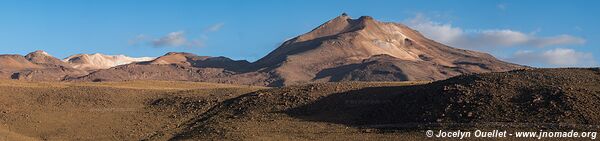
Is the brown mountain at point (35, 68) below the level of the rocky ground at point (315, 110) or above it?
above

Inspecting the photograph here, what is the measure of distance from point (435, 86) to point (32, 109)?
79.9 feet

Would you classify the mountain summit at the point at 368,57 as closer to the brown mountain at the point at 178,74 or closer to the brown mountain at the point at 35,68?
the brown mountain at the point at 178,74

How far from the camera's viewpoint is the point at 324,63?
447 feet

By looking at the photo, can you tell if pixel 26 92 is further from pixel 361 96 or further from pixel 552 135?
pixel 552 135

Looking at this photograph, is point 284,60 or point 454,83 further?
point 284,60

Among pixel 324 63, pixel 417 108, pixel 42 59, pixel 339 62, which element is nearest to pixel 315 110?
pixel 417 108

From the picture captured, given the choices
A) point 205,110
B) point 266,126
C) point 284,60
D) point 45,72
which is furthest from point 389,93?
point 45,72

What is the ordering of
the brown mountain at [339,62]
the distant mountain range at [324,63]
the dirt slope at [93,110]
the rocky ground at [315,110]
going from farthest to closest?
the distant mountain range at [324,63]
the brown mountain at [339,62]
the dirt slope at [93,110]
the rocky ground at [315,110]

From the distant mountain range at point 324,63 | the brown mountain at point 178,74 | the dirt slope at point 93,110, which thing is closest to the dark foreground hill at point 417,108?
the dirt slope at point 93,110

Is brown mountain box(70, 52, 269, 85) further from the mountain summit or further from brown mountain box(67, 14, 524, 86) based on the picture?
the mountain summit

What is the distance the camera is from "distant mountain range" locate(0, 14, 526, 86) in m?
122

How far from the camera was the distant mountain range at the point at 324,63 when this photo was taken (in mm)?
121500

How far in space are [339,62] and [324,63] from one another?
302 centimetres

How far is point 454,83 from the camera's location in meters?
37.9
